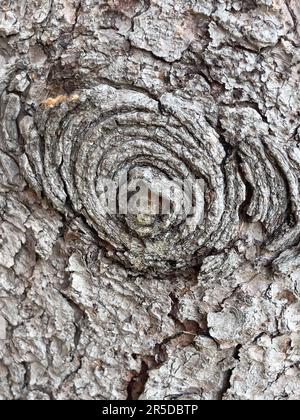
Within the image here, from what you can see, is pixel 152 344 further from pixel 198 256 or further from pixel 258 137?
pixel 258 137

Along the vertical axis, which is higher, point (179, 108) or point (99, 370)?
point (179, 108)

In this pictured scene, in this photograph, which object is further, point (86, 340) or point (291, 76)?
point (86, 340)

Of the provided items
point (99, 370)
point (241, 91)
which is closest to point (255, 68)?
point (241, 91)

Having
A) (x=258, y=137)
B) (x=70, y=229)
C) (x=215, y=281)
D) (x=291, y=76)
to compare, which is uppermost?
(x=291, y=76)

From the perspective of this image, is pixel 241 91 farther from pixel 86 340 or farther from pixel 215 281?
pixel 86 340
